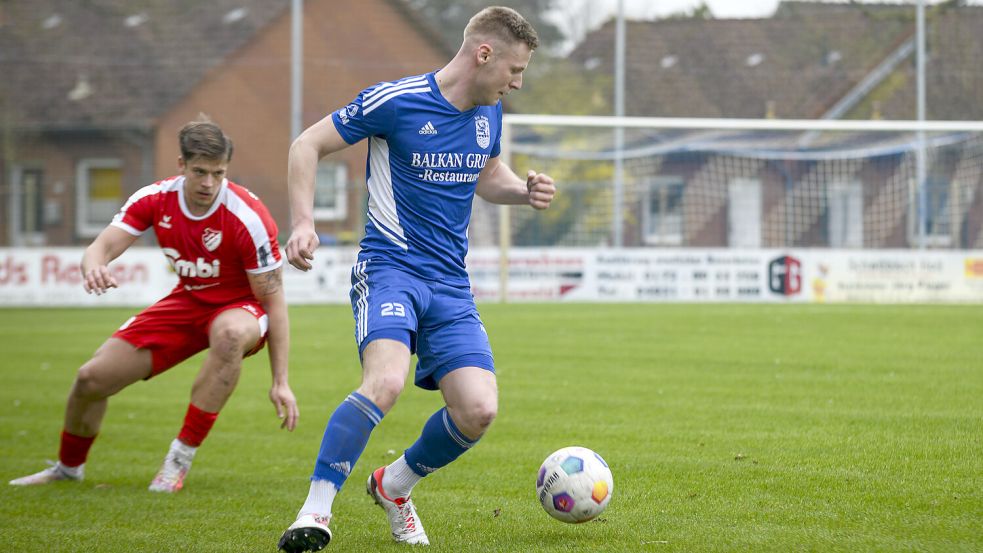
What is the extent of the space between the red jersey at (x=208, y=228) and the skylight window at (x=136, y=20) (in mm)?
31066

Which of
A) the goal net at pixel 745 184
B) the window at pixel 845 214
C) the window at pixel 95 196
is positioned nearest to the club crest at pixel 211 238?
the goal net at pixel 745 184

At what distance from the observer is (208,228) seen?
640 centimetres

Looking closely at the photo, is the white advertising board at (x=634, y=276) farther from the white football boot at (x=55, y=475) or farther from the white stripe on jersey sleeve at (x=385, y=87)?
the white stripe on jersey sleeve at (x=385, y=87)

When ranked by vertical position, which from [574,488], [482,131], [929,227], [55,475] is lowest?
[55,475]

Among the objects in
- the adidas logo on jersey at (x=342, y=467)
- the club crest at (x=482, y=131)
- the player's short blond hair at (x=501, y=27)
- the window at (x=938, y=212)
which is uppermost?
the window at (x=938, y=212)

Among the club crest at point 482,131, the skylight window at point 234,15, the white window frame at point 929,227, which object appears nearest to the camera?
the club crest at point 482,131

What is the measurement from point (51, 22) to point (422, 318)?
3282 centimetres

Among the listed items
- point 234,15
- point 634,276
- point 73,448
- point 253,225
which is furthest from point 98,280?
point 234,15

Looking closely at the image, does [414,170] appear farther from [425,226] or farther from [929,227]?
[929,227]

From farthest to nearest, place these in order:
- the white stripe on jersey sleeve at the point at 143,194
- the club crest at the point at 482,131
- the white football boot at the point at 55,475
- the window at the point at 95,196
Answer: the window at the point at 95,196
the white football boot at the point at 55,475
the white stripe on jersey sleeve at the point at 143,194
the club crest at the point at 482,131

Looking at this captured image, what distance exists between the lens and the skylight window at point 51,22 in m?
34.1

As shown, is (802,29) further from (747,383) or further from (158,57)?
(747,383)

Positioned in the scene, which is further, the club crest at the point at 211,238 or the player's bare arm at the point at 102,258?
the club crest at the point at 211,238

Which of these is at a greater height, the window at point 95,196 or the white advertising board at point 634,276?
the window at point 95,196
